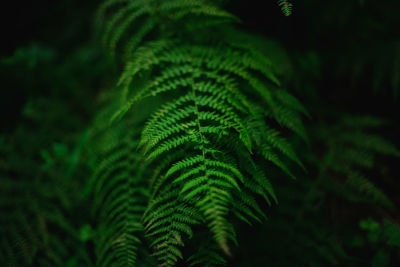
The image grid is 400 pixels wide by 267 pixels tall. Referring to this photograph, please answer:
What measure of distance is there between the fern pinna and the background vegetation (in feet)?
0.21

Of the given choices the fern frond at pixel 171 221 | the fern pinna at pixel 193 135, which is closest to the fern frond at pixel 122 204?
the fern pinna at pixel 193 135

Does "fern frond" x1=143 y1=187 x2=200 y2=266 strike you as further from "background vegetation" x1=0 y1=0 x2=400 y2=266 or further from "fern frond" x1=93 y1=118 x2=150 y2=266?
"fern frond" x1=93 y1=118 x2=150 y2=266

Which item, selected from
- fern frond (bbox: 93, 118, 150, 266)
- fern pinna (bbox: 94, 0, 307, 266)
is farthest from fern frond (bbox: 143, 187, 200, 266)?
fern frond (bbox: 93, 118, 150, 266)

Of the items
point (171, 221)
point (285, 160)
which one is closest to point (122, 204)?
point (171, 221)

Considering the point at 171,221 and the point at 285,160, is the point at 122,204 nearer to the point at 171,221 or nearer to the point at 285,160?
the point at 171,221

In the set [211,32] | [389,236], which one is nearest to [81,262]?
[211,32]

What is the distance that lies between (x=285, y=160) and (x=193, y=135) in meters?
0.93

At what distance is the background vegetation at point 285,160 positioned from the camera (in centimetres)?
202

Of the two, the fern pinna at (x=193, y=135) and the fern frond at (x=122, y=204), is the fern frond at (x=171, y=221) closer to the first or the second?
the fern pinna at (x=193, y=135)

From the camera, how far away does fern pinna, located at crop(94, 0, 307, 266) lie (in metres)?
1.47

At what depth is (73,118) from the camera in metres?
2.99

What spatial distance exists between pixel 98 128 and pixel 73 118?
734 millimetres

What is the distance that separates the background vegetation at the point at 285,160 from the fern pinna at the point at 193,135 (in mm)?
63

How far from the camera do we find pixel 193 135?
1518mm
